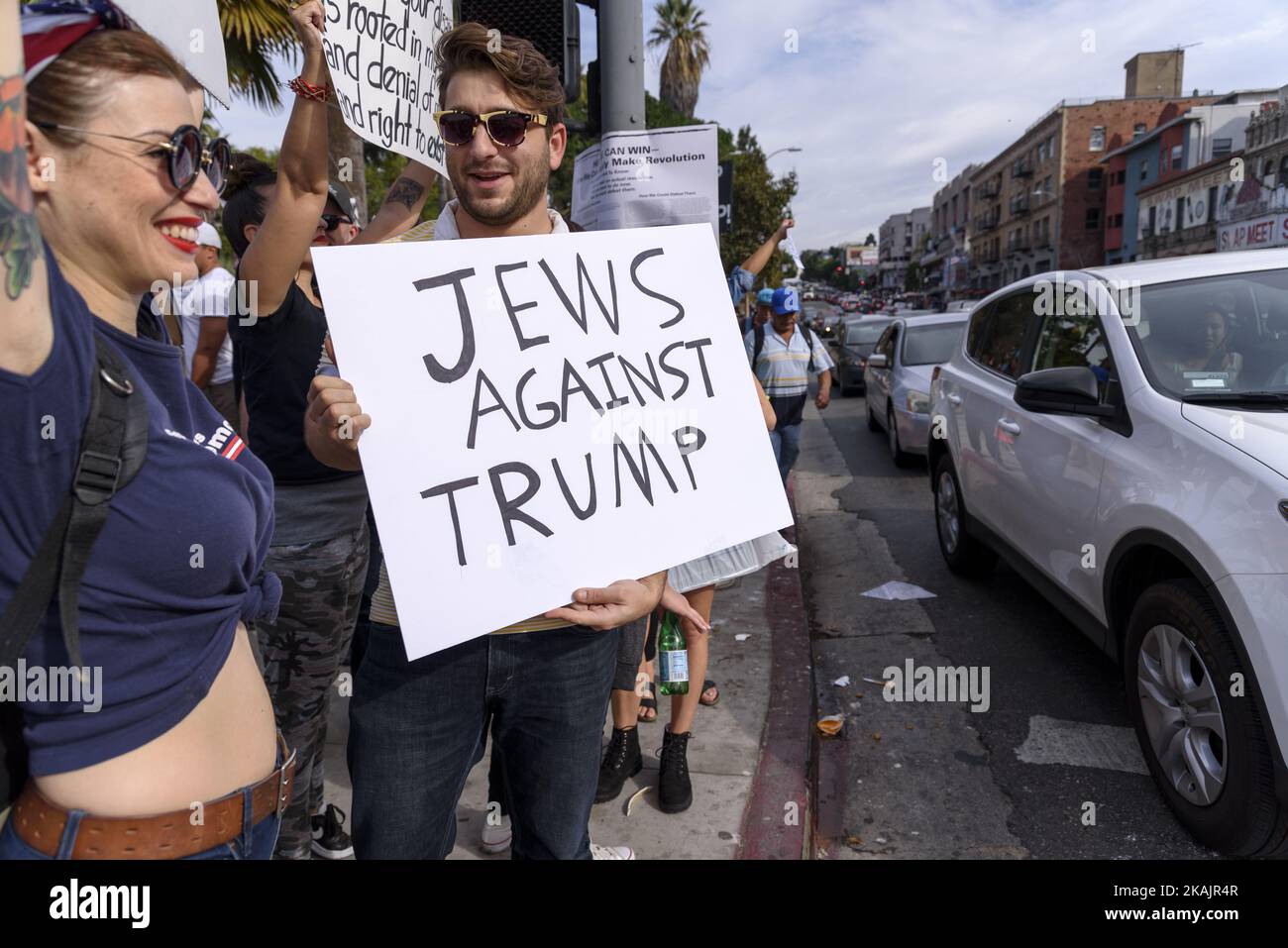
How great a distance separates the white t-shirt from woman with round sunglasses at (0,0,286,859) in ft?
8.29

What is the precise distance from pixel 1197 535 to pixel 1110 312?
1460 mm

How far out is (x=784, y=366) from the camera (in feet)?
22.1

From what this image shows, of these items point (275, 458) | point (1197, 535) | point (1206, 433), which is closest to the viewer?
point (275, 458)

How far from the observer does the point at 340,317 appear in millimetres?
1558

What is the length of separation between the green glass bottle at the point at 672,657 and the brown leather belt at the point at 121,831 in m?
1.70

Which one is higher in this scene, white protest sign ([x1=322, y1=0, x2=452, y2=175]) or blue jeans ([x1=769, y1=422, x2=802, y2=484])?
white protest sign ([x1=322, y1=0, x2=452, y2=175])

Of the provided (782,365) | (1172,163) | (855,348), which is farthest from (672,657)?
(1172,163)

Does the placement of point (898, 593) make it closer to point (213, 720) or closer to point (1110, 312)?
point (1110, 312)

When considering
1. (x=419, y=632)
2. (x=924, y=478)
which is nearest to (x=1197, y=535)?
(x=419, y=632)

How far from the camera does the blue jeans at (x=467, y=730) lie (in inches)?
67.6

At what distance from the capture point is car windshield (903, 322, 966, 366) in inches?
404

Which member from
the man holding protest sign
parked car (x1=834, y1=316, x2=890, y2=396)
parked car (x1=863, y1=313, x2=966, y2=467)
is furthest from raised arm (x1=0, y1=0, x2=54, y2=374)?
parked car (x1=834, y1=316, x2=890, y2=396)

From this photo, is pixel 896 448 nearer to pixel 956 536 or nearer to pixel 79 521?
pixel 956 536

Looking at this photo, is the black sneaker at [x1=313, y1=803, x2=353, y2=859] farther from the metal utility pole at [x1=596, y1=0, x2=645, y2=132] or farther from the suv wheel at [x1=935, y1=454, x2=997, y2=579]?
the suv wheel at [x1=935, y1=454, x2=997, y2=579]
